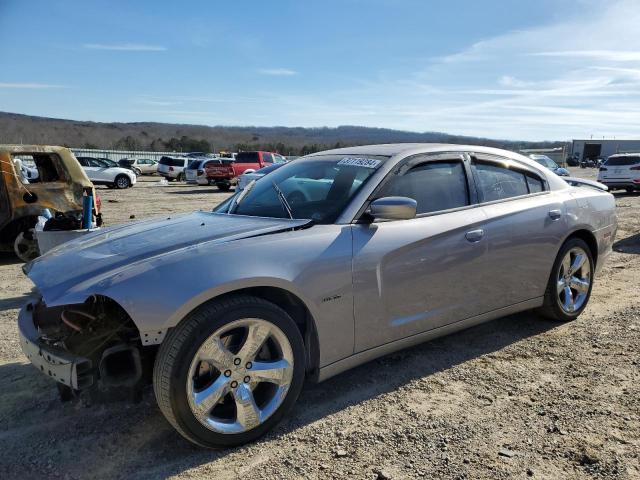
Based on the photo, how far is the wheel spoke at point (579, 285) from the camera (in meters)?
4.45

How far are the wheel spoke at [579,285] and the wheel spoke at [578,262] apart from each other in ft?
0.30

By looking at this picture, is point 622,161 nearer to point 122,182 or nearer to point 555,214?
point 555,214

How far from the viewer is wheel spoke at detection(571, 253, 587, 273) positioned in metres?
4.43

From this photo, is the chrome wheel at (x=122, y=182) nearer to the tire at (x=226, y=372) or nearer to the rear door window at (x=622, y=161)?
the rear door window at (x=622, y=161)

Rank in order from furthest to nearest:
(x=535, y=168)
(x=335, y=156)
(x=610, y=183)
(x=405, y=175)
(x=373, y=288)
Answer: (x=610, y=183), (x=535, y=168), (x=335, y=156), (x=405, y=175), (x=373, y=288)

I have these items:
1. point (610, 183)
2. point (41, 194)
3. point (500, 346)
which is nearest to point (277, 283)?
point (500, 346)

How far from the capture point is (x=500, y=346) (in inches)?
158

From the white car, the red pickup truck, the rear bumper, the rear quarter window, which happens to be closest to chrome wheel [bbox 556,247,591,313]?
the rear bumper

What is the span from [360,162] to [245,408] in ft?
5.94

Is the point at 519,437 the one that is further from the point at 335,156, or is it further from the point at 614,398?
the point at 335,156

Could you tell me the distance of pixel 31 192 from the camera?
7.50 metres

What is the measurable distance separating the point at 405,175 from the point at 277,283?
1319 millimetres

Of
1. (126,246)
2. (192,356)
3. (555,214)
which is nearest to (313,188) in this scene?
(126,246)

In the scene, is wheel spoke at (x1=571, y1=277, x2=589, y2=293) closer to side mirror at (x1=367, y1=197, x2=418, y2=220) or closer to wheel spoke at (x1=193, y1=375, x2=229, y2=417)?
side mirror at (x1=367, y1=197, x2=418, y2=220)
